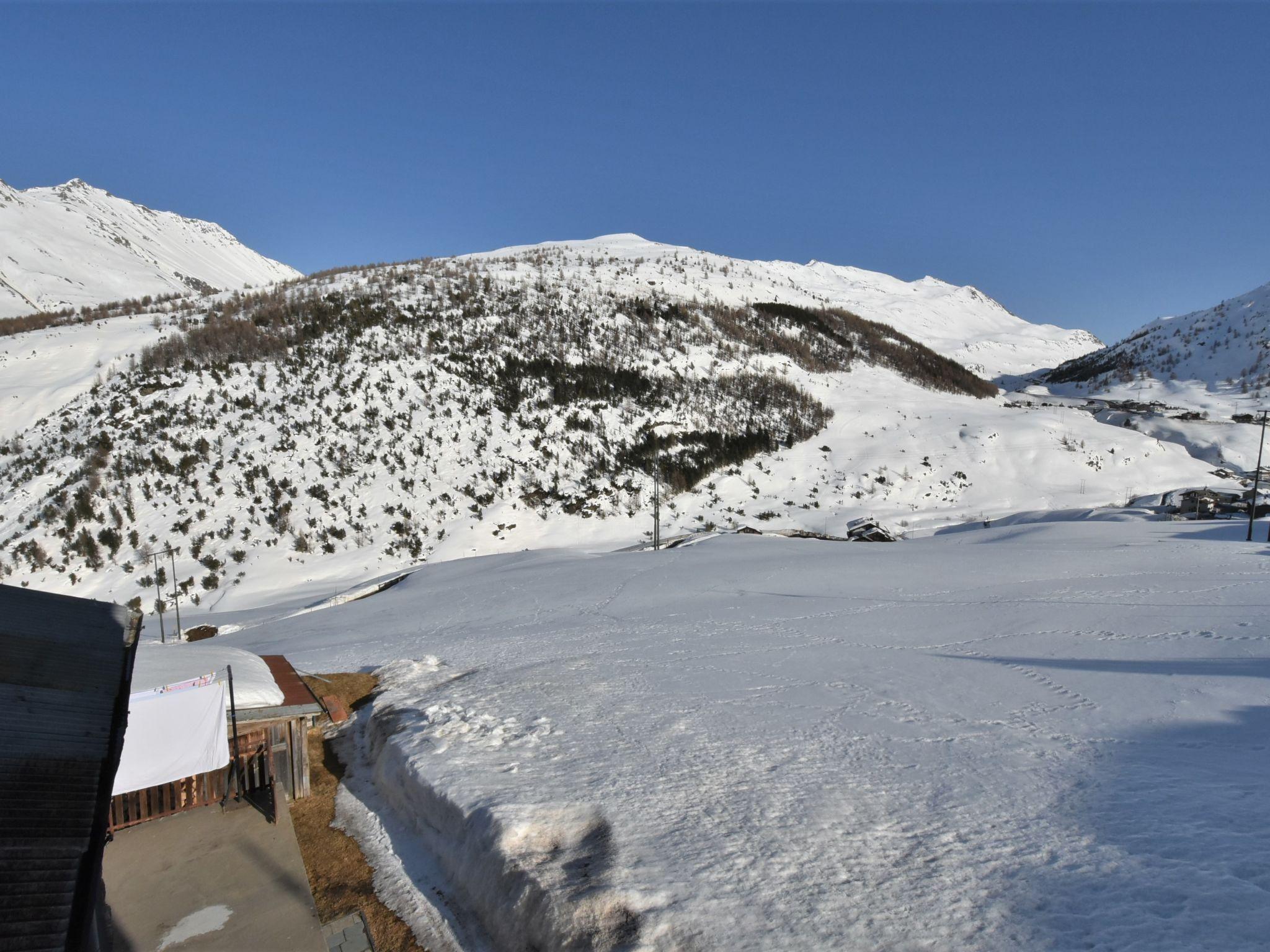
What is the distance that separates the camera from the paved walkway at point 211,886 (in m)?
5.62

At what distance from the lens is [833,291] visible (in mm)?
88438

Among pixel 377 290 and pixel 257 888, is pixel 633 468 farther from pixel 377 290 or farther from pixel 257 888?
pixel 257 888

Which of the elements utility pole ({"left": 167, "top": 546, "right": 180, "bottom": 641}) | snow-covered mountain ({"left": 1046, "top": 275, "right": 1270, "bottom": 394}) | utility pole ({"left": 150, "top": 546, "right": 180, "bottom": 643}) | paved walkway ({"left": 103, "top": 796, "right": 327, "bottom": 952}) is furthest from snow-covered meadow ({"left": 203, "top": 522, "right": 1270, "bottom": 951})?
snow-covered mountain ({"left": 1046, "top": 275, "right": 1270, "bottom": 394})

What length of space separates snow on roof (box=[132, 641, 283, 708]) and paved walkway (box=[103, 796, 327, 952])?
1.31 metres

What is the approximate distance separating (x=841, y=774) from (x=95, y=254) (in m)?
128

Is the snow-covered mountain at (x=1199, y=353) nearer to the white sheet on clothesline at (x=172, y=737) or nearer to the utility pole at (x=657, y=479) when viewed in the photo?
the utility pole at (x=657, y=479)

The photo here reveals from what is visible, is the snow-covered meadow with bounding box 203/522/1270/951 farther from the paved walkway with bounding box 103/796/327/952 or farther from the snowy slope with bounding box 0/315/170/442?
the snowy slope with bounding box 0/315/170/442

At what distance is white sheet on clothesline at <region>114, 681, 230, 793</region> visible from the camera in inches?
269

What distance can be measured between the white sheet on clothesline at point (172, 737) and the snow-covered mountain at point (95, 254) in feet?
206

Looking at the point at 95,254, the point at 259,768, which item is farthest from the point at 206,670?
the point at 95,254

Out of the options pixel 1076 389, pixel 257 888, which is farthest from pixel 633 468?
pixel 1076 389

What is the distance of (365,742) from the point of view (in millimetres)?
9016

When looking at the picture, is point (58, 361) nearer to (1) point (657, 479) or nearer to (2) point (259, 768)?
(1) point (657, 479)

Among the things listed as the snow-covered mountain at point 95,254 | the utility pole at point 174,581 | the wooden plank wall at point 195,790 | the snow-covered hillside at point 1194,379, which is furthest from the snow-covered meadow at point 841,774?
the snow-covered mountain at point 95,254
